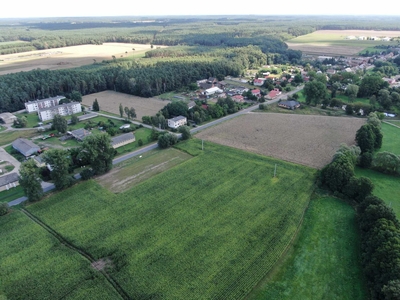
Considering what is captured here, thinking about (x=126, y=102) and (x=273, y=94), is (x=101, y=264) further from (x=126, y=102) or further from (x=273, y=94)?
(x=273, y=94)

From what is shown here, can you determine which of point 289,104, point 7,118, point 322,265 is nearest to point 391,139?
point 289,104

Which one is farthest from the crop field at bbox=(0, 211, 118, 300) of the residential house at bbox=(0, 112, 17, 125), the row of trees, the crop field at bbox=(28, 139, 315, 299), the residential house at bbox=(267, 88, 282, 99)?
the residential house at bbox=(267, 88, 282, 99)

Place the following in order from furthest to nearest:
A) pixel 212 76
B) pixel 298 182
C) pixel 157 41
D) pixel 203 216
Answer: pixel 157 41 → pixel 212 76 → pixel 298 182 → pixel 203 216

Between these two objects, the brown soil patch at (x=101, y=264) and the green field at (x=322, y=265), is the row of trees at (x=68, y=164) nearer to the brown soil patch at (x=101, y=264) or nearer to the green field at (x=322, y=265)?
the brown soil patch at (x=101, y=264)

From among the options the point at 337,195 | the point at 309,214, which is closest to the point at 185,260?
the point at 309,214

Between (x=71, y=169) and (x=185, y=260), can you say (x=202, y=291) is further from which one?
(x=71, y=169)
